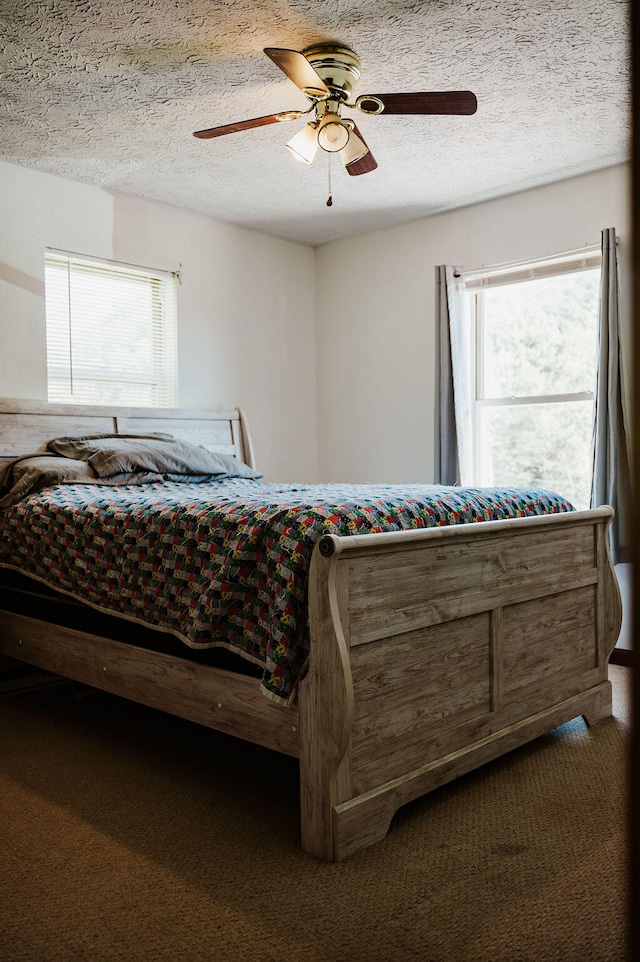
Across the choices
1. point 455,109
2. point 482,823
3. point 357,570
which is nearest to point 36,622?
point 357,570

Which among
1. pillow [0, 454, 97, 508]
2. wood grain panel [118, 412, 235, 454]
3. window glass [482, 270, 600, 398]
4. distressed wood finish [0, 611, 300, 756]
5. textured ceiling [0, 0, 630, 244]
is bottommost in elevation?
distressed wood finish [0, 611, 300, 756]

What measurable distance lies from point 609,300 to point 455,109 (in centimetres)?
166

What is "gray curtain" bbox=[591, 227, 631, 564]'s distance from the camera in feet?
12.4

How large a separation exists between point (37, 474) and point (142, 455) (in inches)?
19.2

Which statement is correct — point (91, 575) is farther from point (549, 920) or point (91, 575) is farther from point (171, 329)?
point (171, 329)

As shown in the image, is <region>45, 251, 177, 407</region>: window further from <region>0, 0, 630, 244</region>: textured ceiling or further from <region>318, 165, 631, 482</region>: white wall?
<region>318, 165, 631, 482</region>: white wall

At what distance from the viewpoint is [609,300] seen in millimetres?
3836

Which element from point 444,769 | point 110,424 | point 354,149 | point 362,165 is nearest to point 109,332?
point 110,424

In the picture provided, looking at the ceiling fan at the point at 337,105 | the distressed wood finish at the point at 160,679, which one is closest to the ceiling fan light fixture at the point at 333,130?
the ceiling fan at the point at 337,105

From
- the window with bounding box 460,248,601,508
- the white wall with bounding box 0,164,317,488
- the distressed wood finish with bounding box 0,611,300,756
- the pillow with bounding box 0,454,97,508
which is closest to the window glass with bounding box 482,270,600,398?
the window with bounding box 460,248,601,508

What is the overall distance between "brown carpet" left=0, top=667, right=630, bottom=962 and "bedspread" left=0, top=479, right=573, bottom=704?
1.51ft

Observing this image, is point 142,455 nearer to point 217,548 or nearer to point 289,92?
point 217,548

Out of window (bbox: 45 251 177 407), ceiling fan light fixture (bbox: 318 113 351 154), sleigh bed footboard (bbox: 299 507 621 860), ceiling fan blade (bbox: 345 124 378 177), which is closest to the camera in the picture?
sleigh bed footboard (bbox: 299 507 621 860)

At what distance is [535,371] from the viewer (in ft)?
14.5
